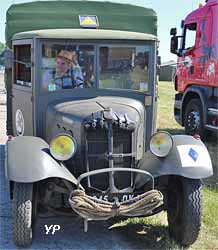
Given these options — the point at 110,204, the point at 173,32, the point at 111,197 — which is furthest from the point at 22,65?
the point at 173,32

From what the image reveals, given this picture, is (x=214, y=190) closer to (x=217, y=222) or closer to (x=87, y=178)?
(x=217, y=222)

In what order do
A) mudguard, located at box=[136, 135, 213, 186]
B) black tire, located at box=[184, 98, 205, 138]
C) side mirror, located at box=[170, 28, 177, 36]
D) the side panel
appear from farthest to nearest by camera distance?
side mirror, located at box=[170, 28, 177, 36] → black tire, located at box=[184, 98, 205, 138] → the side panel → mudguard, located at box=[136, 135, 213, 186]

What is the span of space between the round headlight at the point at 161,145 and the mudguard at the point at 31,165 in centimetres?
78

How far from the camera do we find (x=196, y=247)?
13.8ft

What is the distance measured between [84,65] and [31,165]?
141 centimetres

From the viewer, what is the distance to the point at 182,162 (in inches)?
159

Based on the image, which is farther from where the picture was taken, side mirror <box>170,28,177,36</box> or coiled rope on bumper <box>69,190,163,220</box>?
side mirror <box>170,28,177,36</box>

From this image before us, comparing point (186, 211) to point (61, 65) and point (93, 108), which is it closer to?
point (93, 108)

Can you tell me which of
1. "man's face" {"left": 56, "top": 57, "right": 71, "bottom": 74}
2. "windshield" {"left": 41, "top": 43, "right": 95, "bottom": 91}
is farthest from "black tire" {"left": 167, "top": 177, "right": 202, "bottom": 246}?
"man's face" {"left": 56, "top": 57, "right": 71, "bottom": 74}

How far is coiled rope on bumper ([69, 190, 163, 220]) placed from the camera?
372 centimetres

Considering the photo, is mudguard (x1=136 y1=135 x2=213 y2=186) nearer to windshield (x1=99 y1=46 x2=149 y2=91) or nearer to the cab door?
windshield (x1=99 y1=46 x2=149 y2=91)

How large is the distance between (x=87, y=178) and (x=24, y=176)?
0.57m

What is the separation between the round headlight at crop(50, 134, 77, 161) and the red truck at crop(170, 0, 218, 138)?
15.7 ft

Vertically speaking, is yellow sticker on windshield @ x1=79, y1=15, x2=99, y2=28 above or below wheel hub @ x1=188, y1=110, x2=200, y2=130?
above
